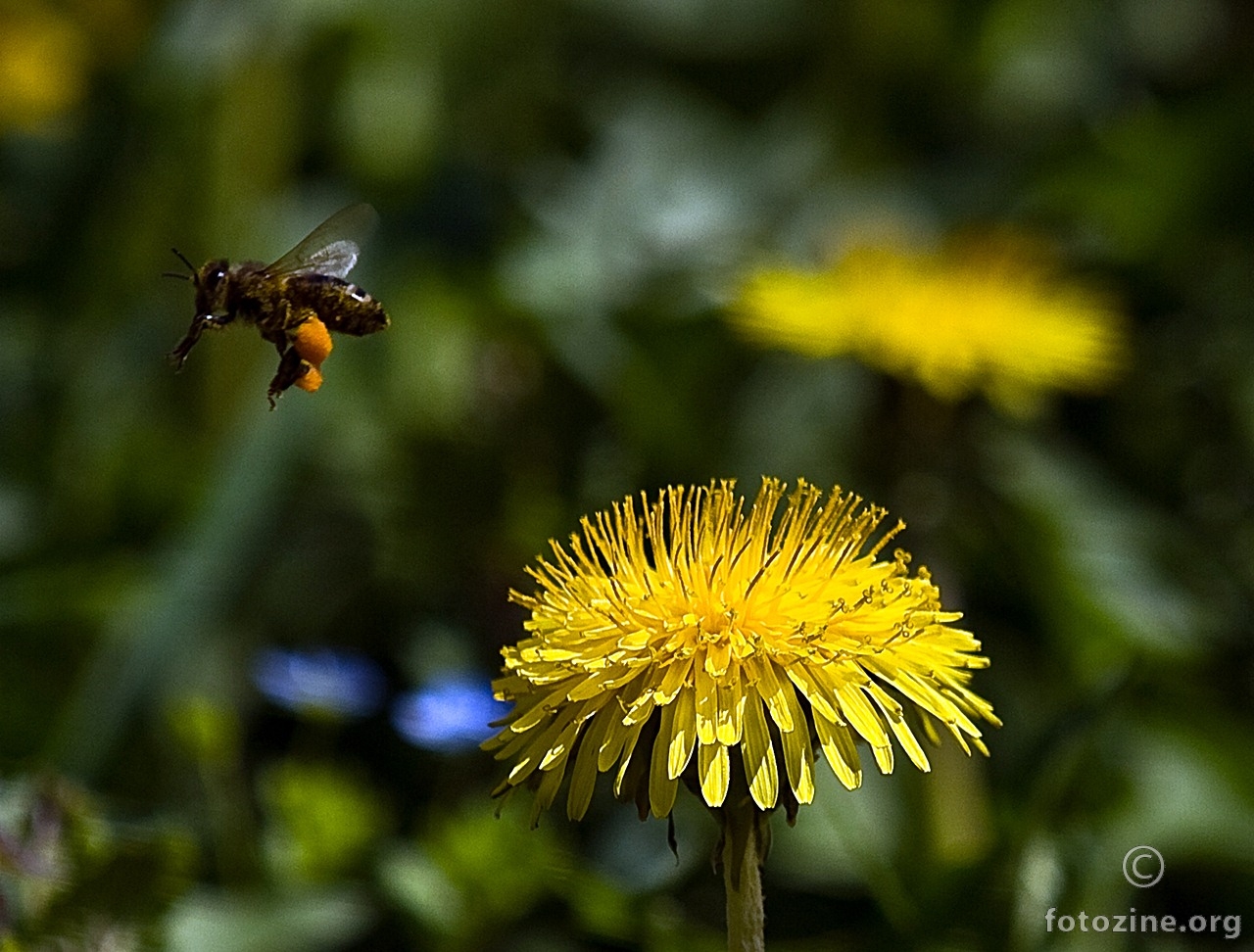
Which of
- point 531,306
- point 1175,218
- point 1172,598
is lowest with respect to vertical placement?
point 1172,598

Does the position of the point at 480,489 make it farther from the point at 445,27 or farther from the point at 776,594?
the point at 776,594

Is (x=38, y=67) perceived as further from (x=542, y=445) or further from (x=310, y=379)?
(x=310, y=379)

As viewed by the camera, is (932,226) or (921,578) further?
(932,226)

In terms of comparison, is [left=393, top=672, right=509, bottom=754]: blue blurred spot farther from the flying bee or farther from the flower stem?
the flower stem

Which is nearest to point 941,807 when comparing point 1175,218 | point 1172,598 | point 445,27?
point 1172,598

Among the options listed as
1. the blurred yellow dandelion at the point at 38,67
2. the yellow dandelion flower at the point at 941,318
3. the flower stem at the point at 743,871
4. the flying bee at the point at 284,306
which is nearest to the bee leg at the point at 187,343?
the flying bee at the point at 284,306

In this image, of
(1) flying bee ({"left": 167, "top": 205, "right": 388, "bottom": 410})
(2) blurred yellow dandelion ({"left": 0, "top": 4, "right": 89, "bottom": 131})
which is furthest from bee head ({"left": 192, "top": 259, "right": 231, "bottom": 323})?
(2) blurred yellow dandelion ({"left": 0, "top": 4, "right": 89, "bottom": 131})
